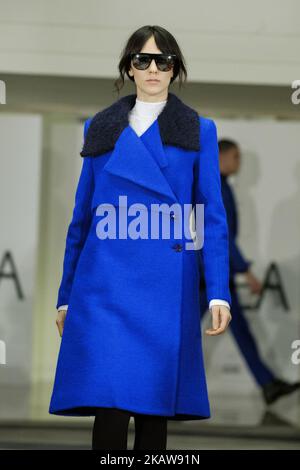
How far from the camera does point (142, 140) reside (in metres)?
2.95

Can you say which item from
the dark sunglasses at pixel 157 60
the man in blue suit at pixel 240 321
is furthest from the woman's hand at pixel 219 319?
the man in blue suit at pixel 240 321

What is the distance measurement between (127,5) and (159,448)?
337 centimetres

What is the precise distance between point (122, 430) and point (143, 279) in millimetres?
380

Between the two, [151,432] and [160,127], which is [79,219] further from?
[151,432]

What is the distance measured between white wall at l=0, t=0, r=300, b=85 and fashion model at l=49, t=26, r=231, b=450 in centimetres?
284

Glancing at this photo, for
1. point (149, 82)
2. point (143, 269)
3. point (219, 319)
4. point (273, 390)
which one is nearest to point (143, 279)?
point (143, 269)

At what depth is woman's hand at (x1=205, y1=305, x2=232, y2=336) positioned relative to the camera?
2830 millimetres

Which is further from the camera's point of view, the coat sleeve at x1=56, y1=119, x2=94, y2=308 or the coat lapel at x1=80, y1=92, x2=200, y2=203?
the coat sleeve at x1=56, y1=119, x2=94, y2=308

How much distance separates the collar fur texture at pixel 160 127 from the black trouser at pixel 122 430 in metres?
0.68

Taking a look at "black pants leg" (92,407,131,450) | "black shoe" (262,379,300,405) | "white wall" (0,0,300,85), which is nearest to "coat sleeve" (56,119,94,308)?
"black pants leg" (92,407,131,450)

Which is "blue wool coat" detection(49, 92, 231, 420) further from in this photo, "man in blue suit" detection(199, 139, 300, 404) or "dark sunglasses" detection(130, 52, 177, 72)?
"man in blue suit" detection(199, 139, 300, 404)

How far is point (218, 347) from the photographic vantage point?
25.5ft
